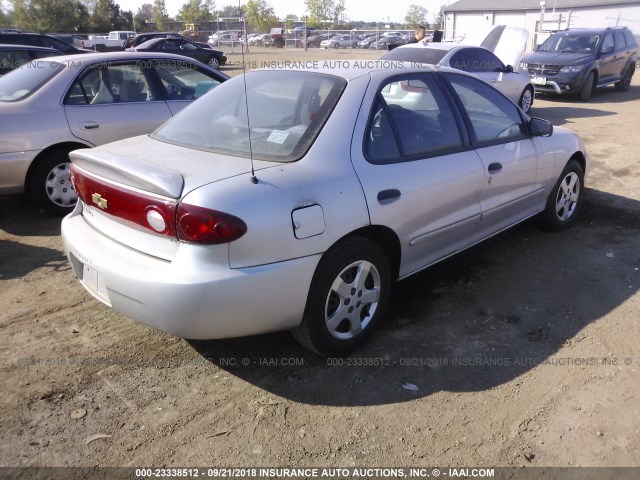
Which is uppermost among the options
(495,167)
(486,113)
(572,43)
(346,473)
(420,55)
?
(572,43)

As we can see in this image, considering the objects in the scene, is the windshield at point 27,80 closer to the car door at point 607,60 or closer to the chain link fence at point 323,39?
the car door at point 607,60

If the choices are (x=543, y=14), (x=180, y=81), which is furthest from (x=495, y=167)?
(x=543, y=14)

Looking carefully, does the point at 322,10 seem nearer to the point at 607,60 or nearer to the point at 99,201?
the point at 607,60

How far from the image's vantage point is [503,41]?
1260cm

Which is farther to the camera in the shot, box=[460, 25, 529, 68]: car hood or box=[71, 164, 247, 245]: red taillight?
box=[460, 25, 529, 68]: car hood

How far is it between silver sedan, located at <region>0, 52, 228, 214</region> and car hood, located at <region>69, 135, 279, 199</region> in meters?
2.31

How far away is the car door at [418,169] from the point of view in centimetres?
317

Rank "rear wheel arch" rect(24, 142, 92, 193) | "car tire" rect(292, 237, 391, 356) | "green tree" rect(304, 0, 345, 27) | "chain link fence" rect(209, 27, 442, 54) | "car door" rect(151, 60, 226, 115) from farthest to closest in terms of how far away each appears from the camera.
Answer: "green tree" rect(304, 0, 345, 27) < "chain link fence" rect(209, 27, 442, 54) < "car door" rect(151, 60, 226, 115) < "rear wheel arch" rect(24, 142, 92, 193) < "car tire" rect(292, 237, 391, 356)

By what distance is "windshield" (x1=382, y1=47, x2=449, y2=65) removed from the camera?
898 cm

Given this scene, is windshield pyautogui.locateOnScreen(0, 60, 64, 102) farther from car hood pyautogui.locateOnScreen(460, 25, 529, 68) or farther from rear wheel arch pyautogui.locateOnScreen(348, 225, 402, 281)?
car hood pyautogui.locateOnScreen(460, 25, 529, 68)

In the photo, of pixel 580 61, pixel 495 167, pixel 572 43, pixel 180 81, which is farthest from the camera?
pixel 572 43

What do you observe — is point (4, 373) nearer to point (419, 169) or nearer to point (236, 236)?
point (236, 236)

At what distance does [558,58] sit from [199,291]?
14.1 metres

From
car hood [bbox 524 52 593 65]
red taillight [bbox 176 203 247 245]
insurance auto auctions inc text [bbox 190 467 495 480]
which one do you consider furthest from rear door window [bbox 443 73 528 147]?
car hood [bbox 524 52 593 65]
